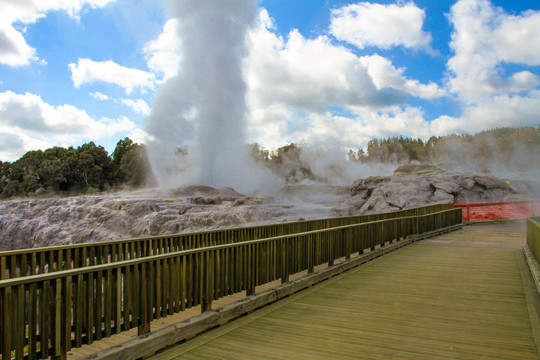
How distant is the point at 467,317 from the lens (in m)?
5.22

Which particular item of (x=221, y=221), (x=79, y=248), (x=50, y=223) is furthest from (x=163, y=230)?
(x=79, y=248)

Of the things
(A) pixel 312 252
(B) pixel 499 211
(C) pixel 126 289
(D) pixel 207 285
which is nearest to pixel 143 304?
(C) pixel 126 289

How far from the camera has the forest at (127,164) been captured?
6059 centimetres

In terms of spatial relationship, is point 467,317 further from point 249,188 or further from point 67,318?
point 249,188

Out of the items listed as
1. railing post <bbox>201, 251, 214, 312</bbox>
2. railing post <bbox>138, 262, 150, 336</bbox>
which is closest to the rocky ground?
railing post <bbox>201, 251, 214, 312</bbox>

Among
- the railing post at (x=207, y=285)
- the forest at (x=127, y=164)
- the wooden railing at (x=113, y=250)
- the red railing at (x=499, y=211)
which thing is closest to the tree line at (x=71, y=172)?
the forest at (x=127, y=164)

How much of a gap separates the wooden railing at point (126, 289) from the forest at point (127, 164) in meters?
49.3

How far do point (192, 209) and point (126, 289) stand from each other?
1970cm

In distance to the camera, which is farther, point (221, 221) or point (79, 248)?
point (221, 221)

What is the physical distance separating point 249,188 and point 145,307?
39.4m

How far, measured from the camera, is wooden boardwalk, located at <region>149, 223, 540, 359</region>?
405cm

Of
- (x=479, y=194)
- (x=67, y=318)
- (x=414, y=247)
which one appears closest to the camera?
(x=67, y=318)

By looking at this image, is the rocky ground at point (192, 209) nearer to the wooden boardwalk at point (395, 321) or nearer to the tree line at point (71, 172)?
the wooden boardwalk at point (395, 321)

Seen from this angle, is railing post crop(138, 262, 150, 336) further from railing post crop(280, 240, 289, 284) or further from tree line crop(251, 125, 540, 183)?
tree line crop(251, 125, 540, 183)
